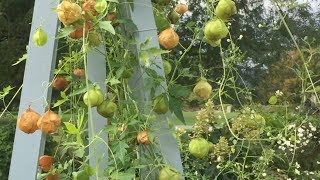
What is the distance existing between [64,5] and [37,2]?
0.19 metres

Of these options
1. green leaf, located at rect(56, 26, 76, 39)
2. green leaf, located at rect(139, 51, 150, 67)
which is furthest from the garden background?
green leaf, located at rect(56, 26, 76, 39)

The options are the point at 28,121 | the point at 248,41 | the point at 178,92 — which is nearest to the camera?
the point at 28,121

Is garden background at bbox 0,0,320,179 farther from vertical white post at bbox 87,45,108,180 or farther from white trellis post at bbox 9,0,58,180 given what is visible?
white trellis post at bbox 9,0,58,180

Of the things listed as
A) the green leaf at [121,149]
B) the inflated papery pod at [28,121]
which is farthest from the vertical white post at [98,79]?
the inflated papery pod at [28,121]

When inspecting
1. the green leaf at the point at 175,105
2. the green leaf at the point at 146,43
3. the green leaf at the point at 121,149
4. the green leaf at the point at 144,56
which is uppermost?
the green leaf at the point at 146,43

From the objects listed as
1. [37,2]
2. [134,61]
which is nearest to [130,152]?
[134,61]

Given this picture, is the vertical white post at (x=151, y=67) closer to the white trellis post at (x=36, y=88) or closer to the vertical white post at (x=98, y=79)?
the vertical white post at (x=98, y=79)

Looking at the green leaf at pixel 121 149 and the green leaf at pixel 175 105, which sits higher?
the green leaf at pixel 175 105

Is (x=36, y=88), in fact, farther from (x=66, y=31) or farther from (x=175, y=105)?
(x=175, y=105)

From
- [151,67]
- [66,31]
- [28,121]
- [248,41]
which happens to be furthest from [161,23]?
[248,41]

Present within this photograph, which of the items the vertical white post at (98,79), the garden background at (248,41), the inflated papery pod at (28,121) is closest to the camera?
the inflated papery pod at (28,121)

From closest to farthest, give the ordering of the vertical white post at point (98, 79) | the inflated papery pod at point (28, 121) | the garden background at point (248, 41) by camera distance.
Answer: the inflated papery pod at point (28, 121), the vertical white post at point (98, 79), the garden background at point (248, 41)

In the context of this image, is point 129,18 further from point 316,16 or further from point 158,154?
point 316,16

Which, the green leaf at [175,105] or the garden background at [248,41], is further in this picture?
the garden background at [248,41]
